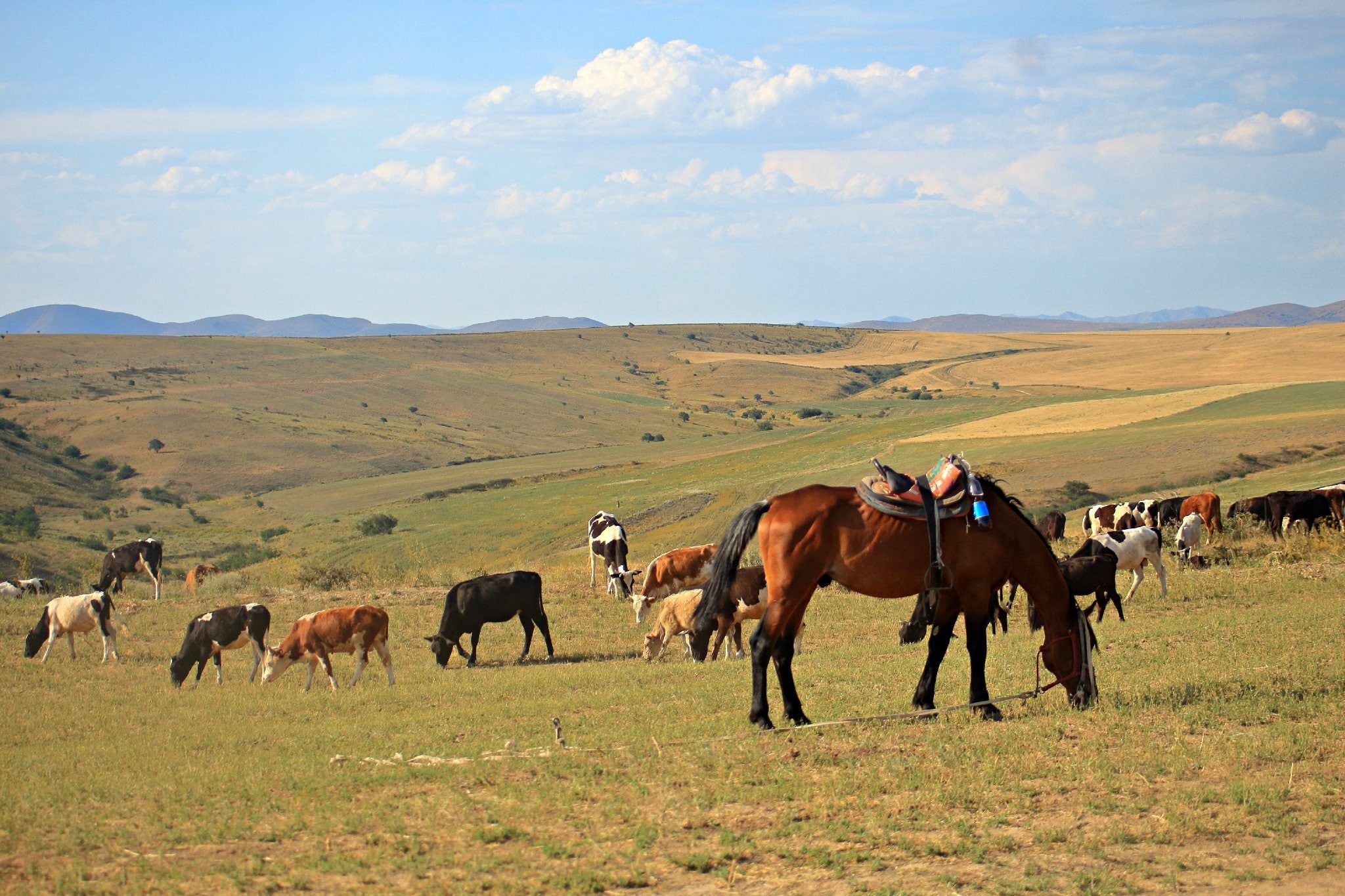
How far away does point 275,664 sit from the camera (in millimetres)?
17141

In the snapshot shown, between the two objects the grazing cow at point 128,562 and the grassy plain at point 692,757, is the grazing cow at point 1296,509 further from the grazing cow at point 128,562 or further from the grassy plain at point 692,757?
the grazing cow at point 128,562

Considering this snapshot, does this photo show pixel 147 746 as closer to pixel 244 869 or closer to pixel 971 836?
pixel 244 869

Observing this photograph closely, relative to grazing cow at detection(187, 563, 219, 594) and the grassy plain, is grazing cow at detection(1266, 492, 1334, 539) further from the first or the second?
grazing cow at detection(187, 563, 219, 594)

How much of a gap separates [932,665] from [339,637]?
9.49 meters

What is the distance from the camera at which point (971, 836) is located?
7.30 metres

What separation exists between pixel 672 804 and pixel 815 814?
3.25ft

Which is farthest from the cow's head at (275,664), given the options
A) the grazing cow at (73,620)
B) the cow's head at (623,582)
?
the cow's head at (623,582)

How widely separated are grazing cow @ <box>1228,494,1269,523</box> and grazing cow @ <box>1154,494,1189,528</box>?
114 centimetres

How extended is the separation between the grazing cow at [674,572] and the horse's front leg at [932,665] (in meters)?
11.4

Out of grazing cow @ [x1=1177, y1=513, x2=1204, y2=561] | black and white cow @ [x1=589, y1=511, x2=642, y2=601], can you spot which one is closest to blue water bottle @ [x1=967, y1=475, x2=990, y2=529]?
black and white cow @ [x1=589, y1=511, x2=642, y2=601]

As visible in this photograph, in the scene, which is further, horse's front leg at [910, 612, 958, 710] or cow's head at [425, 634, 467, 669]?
cow's head at [425, 634, 467, 669]

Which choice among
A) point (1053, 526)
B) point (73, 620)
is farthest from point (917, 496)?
point (1053, 526)

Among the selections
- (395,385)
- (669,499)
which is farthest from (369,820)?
(395,385)

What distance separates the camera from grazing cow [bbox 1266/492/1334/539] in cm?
2580
